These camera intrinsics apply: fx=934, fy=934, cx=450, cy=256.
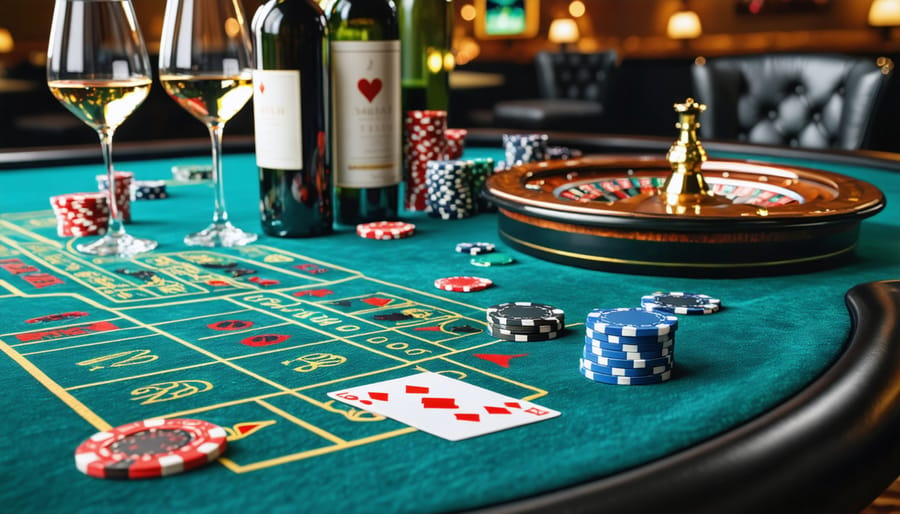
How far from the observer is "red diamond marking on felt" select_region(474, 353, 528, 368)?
119cm

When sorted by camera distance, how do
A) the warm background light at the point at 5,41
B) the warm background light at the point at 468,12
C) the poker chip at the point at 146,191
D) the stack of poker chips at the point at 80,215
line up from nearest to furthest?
the stack of poker chips at the point at 80,215
the poker chip at the point at 146,191
the warm background light at the point at 5,41
the warm background light at the point at 468,12

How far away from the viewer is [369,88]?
2.09 meters

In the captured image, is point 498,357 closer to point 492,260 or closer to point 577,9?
point 492,260

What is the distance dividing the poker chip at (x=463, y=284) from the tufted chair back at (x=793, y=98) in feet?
9.89

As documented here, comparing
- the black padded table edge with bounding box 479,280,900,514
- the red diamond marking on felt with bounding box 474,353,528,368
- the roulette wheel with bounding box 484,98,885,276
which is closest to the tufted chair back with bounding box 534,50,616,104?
the roulette wheel with bounding box 484,98,885,276

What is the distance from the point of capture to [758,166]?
2.36m

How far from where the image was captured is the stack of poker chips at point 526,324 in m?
1.28

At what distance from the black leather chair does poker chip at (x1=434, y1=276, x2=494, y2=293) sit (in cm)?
789

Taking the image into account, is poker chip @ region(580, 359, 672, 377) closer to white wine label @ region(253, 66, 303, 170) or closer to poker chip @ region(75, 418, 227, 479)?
poker chip @ region(75, 418, 227, 479)

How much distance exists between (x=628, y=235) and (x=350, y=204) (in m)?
0.77

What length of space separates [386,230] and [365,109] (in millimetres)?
280

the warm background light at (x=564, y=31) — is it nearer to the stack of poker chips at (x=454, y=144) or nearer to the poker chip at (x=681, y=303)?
the stack of poker chips at (x=454, y=144)

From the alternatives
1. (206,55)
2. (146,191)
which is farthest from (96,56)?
(146,191)

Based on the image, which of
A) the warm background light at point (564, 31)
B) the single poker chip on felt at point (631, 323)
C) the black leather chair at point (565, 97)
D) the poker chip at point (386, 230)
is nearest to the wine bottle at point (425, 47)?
the poker chip at point (386, 230)
